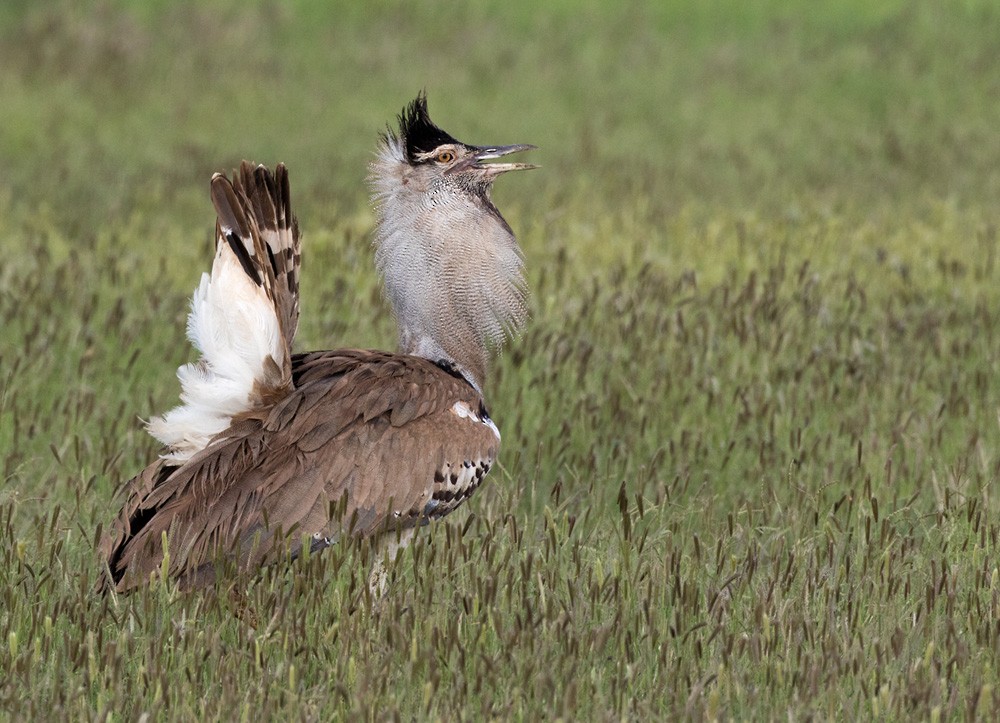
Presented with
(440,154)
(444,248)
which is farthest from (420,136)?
(444,248)

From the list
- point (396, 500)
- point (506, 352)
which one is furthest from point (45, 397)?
point (396, 500)

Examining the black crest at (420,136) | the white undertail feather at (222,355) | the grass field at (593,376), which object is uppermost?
the black crest at (420,136)

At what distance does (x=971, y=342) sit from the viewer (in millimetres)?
6660

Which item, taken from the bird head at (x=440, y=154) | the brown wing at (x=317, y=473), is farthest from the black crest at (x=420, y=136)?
the brown wing at (x=317, y=473)

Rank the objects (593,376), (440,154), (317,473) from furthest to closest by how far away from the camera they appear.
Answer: (593,376) → (440,154) → (317,473)

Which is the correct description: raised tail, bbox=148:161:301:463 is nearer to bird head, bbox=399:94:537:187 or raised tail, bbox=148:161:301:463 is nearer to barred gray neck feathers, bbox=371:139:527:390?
barred gray neck feathers, bbox=371:139:527:390

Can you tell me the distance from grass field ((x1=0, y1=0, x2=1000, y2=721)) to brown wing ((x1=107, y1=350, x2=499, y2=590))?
4.8 inches

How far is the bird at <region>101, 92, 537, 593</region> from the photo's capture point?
3932 millimetres

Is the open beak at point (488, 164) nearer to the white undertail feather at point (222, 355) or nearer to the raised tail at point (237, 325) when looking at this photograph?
the raised tail at point (237, 325)

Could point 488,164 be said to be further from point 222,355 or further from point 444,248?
point 222,355

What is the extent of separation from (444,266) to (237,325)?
76 centimetres

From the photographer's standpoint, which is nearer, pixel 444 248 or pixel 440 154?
pixel 444 248

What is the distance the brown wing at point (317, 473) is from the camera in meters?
3.92

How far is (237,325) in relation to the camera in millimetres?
4066
